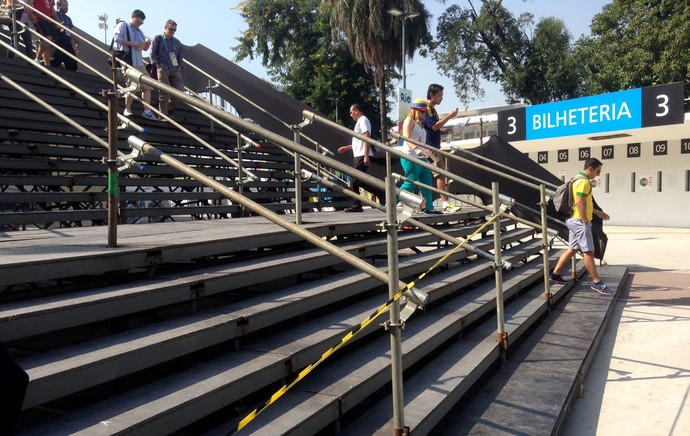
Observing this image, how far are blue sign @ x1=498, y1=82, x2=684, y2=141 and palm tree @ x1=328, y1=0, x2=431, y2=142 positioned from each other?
782 centimetres

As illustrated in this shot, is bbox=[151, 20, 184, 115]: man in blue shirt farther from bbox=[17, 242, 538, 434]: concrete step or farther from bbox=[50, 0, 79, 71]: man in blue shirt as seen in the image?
bbox=[17, 242, 538, 434]: concrete step

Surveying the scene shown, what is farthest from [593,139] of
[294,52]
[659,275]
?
[294,52]

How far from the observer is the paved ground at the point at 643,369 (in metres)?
4.08

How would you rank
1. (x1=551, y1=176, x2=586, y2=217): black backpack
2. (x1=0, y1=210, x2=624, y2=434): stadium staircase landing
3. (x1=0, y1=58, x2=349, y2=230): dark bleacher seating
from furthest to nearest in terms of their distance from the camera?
(x1=551, y1=176, x2=586, y2=217): black backpack → (x1=0, y1=58, x2=349, y2=230): dark bleacher seating → (x1=0, y1=210, x2=624, y2=434): stadium staircase landing

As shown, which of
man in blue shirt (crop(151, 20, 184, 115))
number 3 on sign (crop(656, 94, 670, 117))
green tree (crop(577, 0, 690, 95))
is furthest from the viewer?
green tree (crop(577, 0, 690, 95))

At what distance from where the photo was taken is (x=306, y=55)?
4012 cm

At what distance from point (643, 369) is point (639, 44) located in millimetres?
31513

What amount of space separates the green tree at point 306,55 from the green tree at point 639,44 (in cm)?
1352

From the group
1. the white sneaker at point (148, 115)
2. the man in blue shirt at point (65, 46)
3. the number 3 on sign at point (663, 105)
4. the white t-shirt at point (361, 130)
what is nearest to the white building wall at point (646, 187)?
the number 3 on sign at point (663, 105)

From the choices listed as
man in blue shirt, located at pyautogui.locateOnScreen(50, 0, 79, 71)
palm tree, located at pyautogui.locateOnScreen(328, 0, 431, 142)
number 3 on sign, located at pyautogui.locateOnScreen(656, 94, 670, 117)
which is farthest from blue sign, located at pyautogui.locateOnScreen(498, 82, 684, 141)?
man in blue shirt, located at pyautogui.locateOnScreen(50, 0, 79, 71)

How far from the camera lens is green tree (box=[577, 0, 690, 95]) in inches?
1144

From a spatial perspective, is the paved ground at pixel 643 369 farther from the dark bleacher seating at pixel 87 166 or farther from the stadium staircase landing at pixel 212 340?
the dark bleacher seating at pixel 87 166

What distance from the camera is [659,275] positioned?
997 cm

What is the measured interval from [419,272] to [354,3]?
25.2 m
